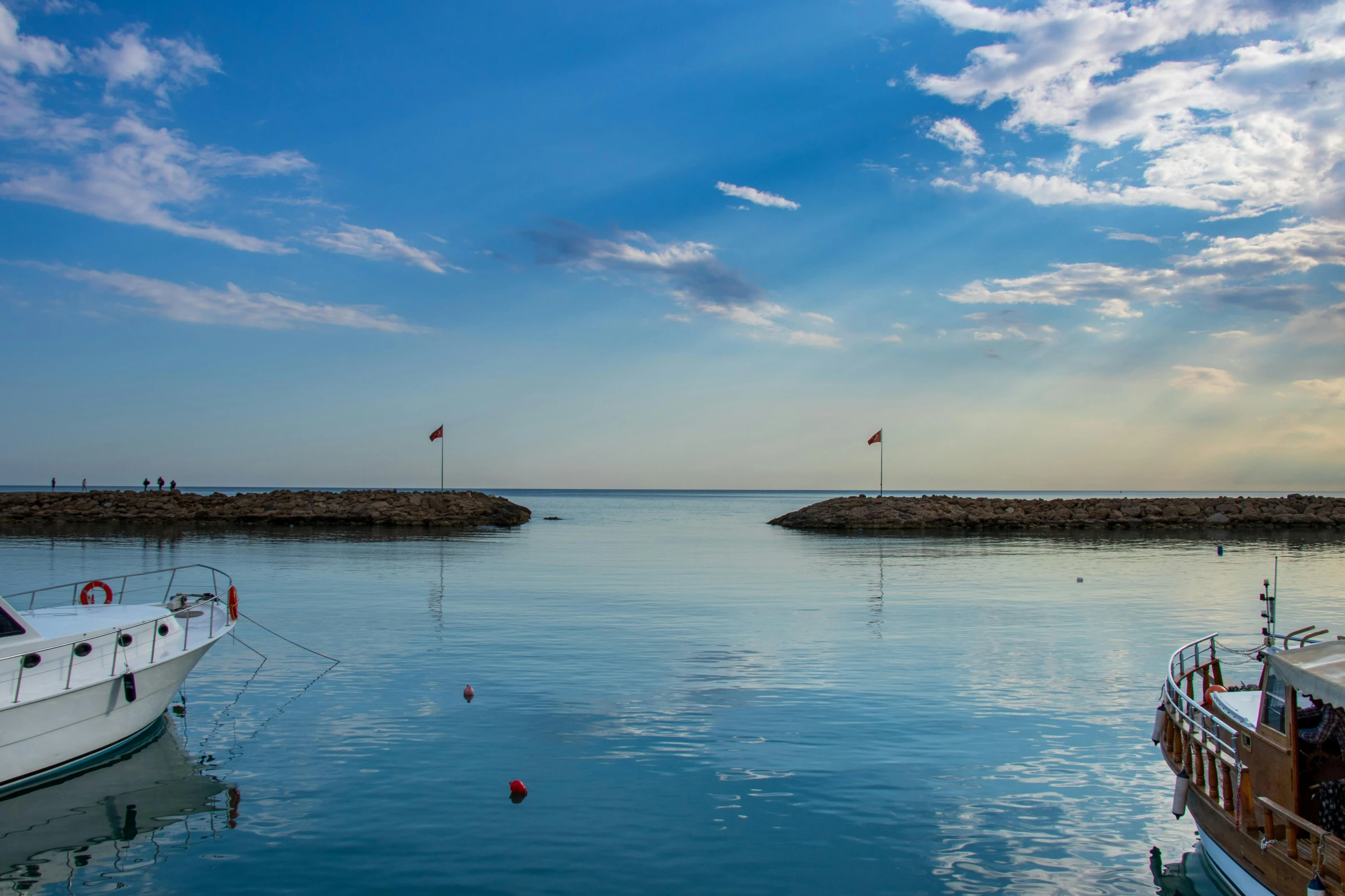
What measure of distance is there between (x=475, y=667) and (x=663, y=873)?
1024 cm

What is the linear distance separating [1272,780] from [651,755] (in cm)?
737

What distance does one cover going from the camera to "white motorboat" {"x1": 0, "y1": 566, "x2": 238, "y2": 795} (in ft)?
38.3

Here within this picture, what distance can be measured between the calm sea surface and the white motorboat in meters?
0.52

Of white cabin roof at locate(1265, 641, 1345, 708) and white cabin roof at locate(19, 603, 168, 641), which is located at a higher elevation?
white cabin roof at locate(1265, 641, 1345, 708)

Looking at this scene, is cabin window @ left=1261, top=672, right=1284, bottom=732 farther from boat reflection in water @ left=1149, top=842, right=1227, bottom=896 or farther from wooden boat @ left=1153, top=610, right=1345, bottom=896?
boat reflection in water @ left=1149, top=842, right=1227, bottom=896

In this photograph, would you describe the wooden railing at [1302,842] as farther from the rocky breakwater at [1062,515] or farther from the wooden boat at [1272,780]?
the rocky breakwater at [1062,515]

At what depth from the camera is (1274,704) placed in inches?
345

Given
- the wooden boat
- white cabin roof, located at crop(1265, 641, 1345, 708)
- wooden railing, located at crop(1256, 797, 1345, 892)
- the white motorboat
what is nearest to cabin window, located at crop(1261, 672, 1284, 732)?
the wooden boat

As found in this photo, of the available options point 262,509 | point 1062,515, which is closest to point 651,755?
point 262,509

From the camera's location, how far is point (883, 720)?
1445 centimetres

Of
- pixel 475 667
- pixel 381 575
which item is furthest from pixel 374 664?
pixel 381 575

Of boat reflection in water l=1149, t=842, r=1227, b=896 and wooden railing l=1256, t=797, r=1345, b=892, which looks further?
boat reflection in water l=1149, t=842, r=1227, b=896

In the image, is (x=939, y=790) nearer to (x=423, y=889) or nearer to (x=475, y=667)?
(x=423, y=889)

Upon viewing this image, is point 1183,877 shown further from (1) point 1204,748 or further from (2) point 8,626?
(2) point 8,626
